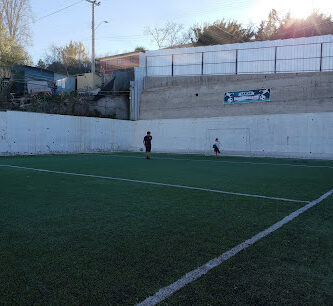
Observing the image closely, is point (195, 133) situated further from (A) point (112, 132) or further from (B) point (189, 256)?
(B) point (189, 256)

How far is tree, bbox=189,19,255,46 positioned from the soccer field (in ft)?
132

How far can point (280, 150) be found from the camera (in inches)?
845

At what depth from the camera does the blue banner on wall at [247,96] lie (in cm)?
2284

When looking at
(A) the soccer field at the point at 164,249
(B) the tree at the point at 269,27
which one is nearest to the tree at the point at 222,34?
(B) the tree at the point at 269,27

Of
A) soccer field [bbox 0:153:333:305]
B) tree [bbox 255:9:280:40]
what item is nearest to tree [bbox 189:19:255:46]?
tree [bbox 255:9:280:40]

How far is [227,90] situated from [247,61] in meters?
4.48

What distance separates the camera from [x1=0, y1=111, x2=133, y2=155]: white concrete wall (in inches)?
727

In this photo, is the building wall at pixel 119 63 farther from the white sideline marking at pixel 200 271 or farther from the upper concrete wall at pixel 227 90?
the white sideline marking at pixel 200 271

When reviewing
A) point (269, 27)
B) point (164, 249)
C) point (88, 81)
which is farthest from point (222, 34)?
point (164, 249)

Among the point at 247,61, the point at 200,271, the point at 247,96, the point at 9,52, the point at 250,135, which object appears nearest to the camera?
the point at 200,271

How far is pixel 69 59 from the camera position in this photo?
56.3 meters

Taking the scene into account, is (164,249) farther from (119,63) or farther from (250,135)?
(119,63)

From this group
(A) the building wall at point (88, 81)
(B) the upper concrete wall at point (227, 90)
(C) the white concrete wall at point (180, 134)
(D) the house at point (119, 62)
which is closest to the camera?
(C) the white concrete wall at point (180, 134)

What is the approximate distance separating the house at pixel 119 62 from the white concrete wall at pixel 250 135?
21.4 metres
